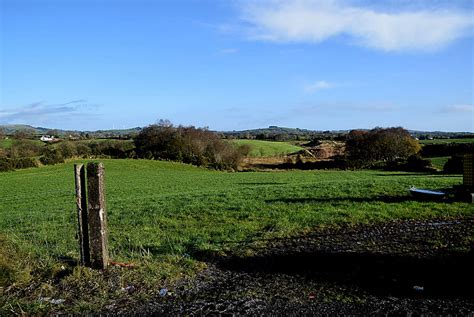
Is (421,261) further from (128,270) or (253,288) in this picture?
(128,270)

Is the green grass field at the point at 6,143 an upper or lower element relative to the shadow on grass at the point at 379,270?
upper

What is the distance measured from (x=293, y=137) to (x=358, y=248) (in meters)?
125

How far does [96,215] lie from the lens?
6.95 meters

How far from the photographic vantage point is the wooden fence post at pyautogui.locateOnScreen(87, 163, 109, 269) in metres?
6.92

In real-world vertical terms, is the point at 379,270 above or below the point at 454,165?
above

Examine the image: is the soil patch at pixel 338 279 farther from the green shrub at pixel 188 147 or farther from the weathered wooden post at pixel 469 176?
the green shrub at pixel 188 147

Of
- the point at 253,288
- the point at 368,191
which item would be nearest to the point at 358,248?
the point at 253,288

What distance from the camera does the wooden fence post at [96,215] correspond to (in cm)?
692

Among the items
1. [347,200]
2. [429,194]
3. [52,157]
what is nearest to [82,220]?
[347,200]

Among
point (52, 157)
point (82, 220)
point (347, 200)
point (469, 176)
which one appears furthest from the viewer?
point (52, 157)

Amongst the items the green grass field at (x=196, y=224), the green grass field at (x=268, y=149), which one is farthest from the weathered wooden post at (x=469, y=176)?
the green grass field at (x=268, y=149)

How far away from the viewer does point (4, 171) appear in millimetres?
58688

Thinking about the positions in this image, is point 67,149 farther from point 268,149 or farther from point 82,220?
point 82,220

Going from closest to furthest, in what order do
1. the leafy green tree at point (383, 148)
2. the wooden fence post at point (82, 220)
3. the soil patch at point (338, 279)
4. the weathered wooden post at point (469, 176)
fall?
the soil patch at point (338, 279) < the wooden fence post at point (82, 220) < the weathered wooden post at point (469, 176) < the leafy green tree at point (383, 148)
